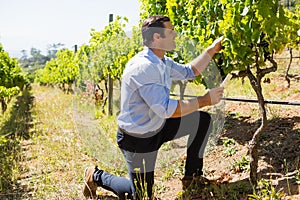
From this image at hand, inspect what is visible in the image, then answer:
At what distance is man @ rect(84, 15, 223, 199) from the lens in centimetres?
261

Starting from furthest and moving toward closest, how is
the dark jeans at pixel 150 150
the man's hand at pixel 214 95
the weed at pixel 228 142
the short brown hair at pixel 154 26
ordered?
the weed at pixel 228 142, the dark jeans at pixel 150 150, the short brown hair at pixel 154 26, the man's hand at pixel 214 95

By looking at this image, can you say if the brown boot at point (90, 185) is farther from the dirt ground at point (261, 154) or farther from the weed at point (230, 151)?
the weed at point (230, 151)

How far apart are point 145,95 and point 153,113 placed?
0.21 metres

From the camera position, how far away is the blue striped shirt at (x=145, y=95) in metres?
2.60

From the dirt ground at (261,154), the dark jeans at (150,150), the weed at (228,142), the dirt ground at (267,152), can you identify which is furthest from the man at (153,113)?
the weed at (228,142)

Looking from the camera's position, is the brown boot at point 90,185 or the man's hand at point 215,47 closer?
the man's hand at point 215,47

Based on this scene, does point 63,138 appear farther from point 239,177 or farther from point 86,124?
point 239,177

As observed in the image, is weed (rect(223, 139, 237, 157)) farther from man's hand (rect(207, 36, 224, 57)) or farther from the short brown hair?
the short brown hair

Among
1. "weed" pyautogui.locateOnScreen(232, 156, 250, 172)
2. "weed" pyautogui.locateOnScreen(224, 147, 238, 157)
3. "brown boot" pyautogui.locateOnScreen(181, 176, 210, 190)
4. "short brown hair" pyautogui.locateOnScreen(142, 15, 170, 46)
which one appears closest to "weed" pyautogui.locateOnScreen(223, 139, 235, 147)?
"weed" pyautogui.locateOnScreen(224, 147, 238, 157)

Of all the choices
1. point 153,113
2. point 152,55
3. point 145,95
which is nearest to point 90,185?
point 153,113

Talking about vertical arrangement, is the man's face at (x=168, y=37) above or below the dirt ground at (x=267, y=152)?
above

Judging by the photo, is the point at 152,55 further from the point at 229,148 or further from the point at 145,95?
the point at 229,148

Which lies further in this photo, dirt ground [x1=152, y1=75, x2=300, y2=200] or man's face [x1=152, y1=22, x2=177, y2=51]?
dirt ground [x1=152, y1=75, x2=300, y2=200]

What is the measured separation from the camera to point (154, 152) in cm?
296
